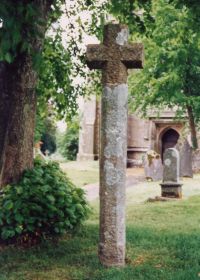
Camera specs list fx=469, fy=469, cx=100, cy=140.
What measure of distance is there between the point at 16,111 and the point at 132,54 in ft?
6.96

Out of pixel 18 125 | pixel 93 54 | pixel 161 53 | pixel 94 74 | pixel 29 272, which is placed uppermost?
pixel 161 53

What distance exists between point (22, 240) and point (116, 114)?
8.00 ft

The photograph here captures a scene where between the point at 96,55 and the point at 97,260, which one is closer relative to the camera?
the point at 96,55

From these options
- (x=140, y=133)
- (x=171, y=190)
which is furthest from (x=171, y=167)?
(x=140, y=133)

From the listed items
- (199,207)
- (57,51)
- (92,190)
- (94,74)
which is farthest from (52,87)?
(92,190)

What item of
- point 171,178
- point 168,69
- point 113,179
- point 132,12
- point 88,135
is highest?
point 168,69

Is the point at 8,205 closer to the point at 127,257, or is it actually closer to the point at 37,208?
the point at 37,208

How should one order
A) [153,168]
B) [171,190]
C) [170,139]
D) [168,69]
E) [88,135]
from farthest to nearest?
1. [88,135]
2. [170,139]
3. [168,69]
4. [153,168]
5. [171,190]

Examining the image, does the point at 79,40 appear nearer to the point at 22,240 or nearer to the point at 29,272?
the point at 22,240

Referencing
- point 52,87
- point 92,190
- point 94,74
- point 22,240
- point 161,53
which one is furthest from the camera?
point 161,53

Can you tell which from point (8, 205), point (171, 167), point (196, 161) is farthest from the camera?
point (196, 161)

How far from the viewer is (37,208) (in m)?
6.60

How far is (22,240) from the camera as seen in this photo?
6.72 m

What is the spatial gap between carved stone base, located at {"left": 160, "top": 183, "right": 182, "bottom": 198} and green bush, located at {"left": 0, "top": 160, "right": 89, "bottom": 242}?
21.8 ft
